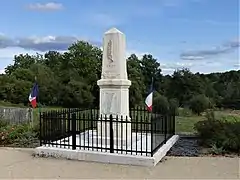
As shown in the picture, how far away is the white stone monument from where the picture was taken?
9508 mm

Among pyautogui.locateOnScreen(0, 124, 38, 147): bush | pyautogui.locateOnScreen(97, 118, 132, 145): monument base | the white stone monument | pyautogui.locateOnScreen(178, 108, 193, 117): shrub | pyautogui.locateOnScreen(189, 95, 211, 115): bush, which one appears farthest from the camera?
pyautogui.locateOnScreen(189, 95, 211, 115): bush

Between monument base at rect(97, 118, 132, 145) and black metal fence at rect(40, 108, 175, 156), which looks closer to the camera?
black metal fence at rect(40, 108, 175, 156)

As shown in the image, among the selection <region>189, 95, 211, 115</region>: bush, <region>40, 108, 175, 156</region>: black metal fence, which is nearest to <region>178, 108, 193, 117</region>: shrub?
<region>189, 95, 211, 115</region>: bush

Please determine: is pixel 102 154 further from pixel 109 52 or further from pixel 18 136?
pixel 18 136

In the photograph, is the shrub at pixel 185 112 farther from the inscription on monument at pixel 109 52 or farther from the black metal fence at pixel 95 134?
the inscription on monument at pixel 109 52

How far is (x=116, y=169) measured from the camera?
7273 millimetres

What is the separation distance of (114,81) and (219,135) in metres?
3.37

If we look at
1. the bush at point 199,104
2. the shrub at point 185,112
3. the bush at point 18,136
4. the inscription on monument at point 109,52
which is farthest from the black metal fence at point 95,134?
the bush at point 199,104

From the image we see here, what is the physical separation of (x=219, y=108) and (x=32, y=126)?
1539cm

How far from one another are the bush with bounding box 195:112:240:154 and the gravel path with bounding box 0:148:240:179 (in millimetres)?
870

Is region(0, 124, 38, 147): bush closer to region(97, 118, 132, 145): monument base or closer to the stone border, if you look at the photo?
the stone border

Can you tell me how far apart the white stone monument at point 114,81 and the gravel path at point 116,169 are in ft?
6.59

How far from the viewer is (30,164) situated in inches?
306

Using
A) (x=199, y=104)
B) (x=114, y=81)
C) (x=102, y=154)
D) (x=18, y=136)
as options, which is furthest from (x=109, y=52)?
(x=199, y=104)
